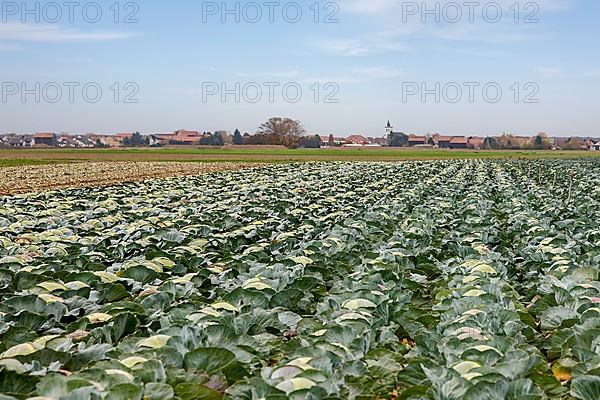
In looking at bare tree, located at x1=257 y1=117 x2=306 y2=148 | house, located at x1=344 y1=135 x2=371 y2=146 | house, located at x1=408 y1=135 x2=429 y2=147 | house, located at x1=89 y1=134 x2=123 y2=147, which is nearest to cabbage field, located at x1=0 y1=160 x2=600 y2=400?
bare tree, located at x1=257 y1=117 x2=306 y2=148

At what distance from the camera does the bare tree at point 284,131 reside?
11050 centimetres

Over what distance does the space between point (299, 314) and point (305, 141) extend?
11721 cm

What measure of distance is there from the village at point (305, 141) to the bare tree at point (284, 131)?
1323 millimetres

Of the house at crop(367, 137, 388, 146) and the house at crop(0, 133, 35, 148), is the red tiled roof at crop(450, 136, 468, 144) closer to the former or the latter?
the house at crop(367, 137, 388, 146)

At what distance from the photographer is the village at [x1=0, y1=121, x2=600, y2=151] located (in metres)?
119

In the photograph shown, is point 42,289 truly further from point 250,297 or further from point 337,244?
point 337,244

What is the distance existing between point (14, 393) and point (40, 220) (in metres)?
8.01

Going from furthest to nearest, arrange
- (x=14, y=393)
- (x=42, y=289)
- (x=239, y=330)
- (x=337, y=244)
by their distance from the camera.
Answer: (x=337, y=244) → (x=42, y=289) → (x=239, y=330) → (x=14, y=393)

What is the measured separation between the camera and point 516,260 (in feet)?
25.9

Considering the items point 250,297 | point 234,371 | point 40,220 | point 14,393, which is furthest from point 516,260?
point 40,220

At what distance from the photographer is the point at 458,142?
14012 cm

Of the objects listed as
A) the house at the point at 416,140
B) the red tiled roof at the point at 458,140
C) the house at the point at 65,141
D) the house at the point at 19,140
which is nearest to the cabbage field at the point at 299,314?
the house at the point at 19,140

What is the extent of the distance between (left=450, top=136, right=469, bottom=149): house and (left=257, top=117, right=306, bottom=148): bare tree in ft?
137

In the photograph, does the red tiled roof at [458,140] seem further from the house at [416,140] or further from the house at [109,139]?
the house at [109,139]
